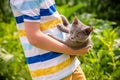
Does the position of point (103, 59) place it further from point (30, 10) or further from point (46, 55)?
point (30, 10)

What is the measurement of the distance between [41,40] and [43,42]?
0.02 metres

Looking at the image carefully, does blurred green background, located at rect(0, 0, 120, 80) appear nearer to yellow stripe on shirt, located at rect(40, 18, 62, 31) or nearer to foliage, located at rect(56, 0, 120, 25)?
foliage, located at rect(56, 0, 120, 25)

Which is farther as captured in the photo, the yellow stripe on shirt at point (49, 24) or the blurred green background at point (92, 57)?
the blurred green background at point (92, 57)

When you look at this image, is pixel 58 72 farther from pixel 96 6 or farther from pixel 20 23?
pixel 96 6

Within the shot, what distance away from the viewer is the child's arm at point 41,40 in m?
3.11

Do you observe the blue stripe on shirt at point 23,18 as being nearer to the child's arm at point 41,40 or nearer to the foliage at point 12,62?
the child's arm at point 41,40

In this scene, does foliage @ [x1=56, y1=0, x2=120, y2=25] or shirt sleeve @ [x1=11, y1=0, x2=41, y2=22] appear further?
foliage @ [x1=56, y1=0, x2=120, y2=25]

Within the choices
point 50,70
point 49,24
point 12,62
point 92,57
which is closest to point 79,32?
point 49,24

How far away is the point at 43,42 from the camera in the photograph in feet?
10.4

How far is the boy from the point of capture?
3119mm

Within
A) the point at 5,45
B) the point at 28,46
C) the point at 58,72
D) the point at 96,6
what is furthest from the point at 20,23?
the point at 96,6

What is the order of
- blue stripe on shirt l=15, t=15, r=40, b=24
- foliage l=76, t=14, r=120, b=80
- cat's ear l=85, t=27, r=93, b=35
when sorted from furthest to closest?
foliage l=76, t=14, r=120, b=80, cat's ear l=85, t=27, r=93, b=35, blue stripe on shirt l=15, t=15, r=40, b=24

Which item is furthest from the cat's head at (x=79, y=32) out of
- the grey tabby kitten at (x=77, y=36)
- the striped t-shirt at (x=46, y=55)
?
the striped t-shirt at (x=46, y=55)

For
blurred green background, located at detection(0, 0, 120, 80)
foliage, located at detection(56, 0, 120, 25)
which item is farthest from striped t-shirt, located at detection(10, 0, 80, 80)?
foliage, located at detection(56, 0, 120, 25)
